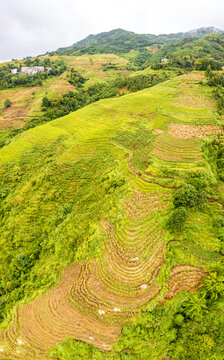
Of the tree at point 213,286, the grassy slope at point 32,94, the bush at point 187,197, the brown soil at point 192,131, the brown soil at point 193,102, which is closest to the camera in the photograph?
the tree at point 213,286

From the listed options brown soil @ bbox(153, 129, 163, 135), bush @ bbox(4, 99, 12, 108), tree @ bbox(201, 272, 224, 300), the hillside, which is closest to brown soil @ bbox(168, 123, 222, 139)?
the hillside

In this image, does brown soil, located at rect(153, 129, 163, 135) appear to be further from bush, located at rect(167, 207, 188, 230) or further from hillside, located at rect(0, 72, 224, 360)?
bush, located at rect(167, 207, 188, 230)

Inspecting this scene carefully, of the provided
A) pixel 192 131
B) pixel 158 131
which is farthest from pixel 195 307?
pixel 158 131

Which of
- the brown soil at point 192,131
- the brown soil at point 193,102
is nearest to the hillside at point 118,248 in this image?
the brown soil at point 192,131

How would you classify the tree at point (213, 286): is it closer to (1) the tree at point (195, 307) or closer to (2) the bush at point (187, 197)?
(1) the tree at point (195, 307)

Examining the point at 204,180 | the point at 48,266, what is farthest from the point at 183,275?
the point at 48,266

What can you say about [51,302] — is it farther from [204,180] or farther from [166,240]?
[204,180]

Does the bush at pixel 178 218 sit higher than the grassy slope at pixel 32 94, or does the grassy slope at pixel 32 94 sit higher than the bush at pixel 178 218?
the grassy slope at pixel 32 94
